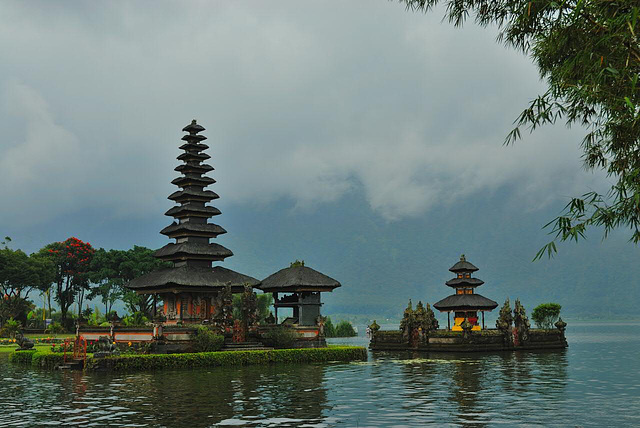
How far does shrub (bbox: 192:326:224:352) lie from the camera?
4003cm

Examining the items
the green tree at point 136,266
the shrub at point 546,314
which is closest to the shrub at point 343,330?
the green tree at point 136,266

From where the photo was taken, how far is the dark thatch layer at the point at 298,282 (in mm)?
48906

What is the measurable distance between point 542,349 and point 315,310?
22974 mm

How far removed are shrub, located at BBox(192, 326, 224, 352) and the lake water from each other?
5101 millimetres

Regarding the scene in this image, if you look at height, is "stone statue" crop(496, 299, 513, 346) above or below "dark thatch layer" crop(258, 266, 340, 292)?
below

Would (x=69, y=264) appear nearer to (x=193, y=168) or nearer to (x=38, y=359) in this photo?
(x=193, y=168)

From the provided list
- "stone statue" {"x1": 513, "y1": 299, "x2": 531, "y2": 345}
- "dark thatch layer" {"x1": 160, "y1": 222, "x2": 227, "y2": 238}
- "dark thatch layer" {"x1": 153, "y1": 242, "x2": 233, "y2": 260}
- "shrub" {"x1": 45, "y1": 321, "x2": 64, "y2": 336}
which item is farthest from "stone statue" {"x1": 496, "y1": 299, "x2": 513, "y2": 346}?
"shrub" {"x1": 45, "y1": 321, "x2": 64, "y2": 336}

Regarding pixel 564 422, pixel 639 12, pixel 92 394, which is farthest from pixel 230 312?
pixel 639 12

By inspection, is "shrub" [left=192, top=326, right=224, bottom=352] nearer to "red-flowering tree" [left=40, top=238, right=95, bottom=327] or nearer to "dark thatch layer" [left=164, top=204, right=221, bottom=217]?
"dark thatch layer" [left=164, top=204, right=221, bottom=217]

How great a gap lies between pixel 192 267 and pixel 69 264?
143 ft

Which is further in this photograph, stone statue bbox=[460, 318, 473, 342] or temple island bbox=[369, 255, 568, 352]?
temple island bbox=[369, 255, 568, 352]

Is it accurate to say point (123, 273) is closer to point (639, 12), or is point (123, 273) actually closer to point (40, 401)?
point (40, 401)

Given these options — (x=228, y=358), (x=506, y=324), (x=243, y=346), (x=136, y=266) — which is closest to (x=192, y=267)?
(x=243, y=346)

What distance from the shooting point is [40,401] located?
73.0 feet
